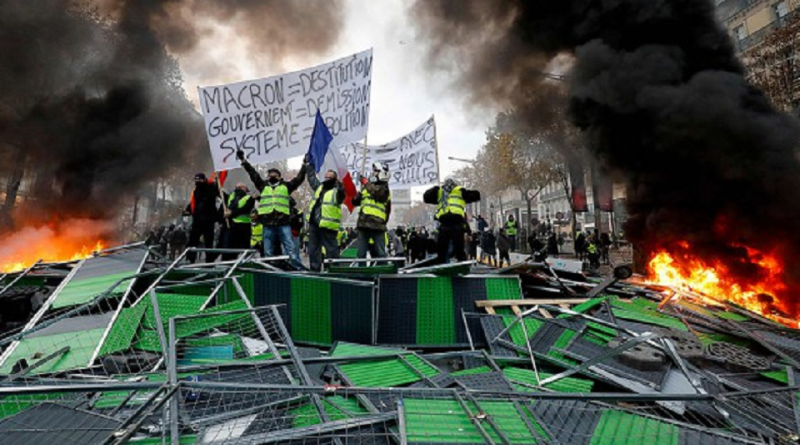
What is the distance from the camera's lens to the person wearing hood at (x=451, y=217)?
7117mm

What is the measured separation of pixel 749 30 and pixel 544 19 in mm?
20763

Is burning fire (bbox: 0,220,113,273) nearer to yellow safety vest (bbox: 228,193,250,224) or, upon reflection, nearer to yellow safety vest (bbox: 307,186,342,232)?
yellow safety vest (bbox: 228,193,250,224)

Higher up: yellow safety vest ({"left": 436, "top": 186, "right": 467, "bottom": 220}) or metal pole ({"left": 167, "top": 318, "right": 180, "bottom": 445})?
yellow safety vest ({"left": 436, "top": 186, "right": 467, "bottom": 220})

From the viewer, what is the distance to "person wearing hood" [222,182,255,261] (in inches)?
307

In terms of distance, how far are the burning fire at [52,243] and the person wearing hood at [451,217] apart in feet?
39.9

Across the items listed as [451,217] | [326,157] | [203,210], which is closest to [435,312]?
[451,217]

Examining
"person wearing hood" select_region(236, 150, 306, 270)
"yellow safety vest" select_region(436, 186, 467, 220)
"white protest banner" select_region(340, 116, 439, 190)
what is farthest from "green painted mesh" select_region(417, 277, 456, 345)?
"white protest banner" select_region(340, 116, 439, 190)

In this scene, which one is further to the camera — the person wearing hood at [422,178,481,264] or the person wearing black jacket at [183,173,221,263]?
the person wearing black jacket at [183,173,221,263]

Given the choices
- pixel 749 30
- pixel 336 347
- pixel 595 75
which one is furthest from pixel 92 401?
pixel 749 30

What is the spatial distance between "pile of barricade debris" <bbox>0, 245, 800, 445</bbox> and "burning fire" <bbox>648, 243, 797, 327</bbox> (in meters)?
1.56

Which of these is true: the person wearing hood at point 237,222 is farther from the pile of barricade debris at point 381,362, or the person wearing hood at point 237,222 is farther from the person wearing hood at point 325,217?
the pile of barricade debris at point 381,362

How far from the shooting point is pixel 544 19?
9883mm

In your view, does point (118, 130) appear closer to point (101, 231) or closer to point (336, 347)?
point (101, 231)

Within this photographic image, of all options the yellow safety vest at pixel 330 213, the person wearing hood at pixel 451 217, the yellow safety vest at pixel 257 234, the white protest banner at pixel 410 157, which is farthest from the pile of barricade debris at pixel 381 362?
the white protest banner at pixel 410 157
